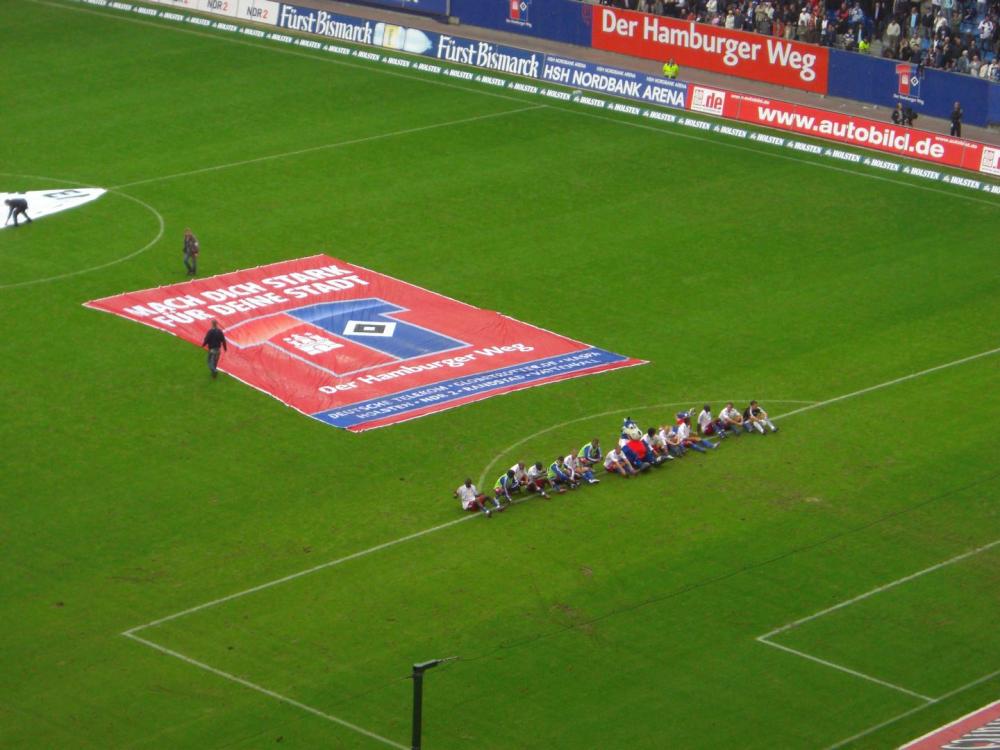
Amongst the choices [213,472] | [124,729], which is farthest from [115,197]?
[124,729]

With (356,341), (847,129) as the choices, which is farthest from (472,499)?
(847,129)

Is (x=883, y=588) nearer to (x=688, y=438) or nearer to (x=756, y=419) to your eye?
(x=688, y=438)

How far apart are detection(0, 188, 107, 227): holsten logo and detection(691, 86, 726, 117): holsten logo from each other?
1049 inches

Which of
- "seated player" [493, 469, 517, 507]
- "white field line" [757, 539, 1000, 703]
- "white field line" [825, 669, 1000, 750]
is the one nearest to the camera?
"white field line" [825, 669, 1000, 750]

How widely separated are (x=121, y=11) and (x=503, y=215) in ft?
125

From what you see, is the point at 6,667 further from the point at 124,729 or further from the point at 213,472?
the point at 213,472

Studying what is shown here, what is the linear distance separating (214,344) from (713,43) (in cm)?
4140

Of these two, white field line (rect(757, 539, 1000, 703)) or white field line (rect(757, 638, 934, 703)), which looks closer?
white field line (rect(757, 638, 934, 703))

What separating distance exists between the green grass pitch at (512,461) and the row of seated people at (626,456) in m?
0.73

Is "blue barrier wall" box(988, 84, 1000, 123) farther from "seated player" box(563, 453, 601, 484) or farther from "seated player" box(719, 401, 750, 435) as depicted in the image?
"seated player" box(563, 453, 601, 484)

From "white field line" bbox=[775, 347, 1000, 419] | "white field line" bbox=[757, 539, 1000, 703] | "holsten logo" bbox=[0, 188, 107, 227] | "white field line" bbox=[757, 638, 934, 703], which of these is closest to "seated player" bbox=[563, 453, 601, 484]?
"white field line" bbox=[775, 347, 1000, 419]

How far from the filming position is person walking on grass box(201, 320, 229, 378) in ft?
176

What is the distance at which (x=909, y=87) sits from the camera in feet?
268

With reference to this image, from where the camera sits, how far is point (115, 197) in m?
71.3
